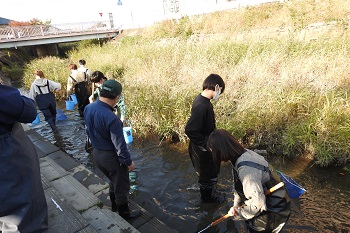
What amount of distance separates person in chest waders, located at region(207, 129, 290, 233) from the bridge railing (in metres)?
27.3

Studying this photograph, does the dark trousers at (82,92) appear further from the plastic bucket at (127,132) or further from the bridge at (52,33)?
the bridge at (52,33)

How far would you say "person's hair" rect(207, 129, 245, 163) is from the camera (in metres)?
1.90

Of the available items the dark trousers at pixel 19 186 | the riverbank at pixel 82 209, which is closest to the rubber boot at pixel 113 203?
the riverbank at pixel 82 209

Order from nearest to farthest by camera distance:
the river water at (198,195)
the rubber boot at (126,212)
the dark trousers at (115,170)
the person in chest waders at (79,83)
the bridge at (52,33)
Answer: the dark trousers at (115,170), the rubber boot at (126,212), the river water at (198,195), the person in chest waders at (79,83), the bridge at (52,33)

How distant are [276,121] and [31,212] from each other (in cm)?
452

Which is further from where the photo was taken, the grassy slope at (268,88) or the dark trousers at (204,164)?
the grassy slope at (268,88)

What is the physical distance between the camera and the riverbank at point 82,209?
2484mm

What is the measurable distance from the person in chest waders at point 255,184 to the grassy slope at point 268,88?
8.74 feet

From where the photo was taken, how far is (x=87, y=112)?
8.77 feet

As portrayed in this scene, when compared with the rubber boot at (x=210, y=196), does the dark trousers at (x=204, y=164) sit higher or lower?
higher

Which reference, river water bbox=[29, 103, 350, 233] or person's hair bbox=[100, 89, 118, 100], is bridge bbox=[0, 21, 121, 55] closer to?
river water bbox=[29, 103, 350, 233]

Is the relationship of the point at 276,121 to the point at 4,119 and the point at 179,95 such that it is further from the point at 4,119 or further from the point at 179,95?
the point at 4,119

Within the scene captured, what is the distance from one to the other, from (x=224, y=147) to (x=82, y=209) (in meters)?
2.12

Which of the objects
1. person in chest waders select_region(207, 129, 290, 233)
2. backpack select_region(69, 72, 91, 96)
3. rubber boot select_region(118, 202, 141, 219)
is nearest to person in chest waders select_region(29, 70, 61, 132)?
backpack select_region(69, 72, 91, 96)
